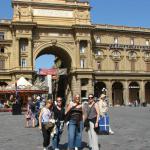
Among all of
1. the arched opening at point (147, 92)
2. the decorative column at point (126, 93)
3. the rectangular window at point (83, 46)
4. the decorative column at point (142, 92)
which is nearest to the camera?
the rectangular window at point (83, 46)

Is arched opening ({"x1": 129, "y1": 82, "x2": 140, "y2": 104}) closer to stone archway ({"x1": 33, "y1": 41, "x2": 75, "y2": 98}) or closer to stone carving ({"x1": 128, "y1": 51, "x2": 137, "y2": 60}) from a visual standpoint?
stone carving ({"x1": 128, "y1": 51, "x2": 137, "y2": 60})

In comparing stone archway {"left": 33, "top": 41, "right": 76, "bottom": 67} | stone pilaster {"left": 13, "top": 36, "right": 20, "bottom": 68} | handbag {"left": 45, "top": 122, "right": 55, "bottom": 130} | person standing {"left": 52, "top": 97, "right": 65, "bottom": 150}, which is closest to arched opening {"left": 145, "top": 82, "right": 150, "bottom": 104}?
stone archway {"left": 33, "top": 41, "right": 76, "bottom": 67}

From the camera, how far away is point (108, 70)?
79.2 metres

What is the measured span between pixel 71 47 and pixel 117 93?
15.1m

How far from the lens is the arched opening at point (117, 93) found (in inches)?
3179

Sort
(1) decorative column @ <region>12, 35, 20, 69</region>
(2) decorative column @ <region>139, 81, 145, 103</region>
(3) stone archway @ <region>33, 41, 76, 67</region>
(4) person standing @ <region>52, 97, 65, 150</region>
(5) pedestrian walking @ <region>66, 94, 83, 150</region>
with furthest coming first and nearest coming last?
(2) decorative column @ <region>139, 81, 145, 103</region> < (3) stone archway @ <region>33, 41, 76, 67</region> < (1) decorative column @ <region>12, 35, 20, 69</region> < (4) person standing @ <region>52, 97, 65, 150</region> < (5) pedestrian walking @ <region>66, 94, 83, 150</region>

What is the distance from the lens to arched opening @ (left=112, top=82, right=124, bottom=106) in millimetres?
80750

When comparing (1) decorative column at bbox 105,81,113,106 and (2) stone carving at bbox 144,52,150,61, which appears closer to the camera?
(1) decorative column at bbox 105,81,113,106

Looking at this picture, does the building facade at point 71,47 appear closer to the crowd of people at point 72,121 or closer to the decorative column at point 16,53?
the decorative column at point 16,53

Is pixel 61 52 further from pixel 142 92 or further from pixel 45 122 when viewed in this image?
pixel 45 122

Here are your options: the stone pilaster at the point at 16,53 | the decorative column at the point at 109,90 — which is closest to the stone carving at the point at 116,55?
the decorative column at the point at 109,90

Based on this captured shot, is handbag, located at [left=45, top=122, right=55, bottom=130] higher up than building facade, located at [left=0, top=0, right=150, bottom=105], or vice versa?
building facade, located at [left=0, top=0, right=150, bottom=105]

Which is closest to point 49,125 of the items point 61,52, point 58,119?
point 58,119

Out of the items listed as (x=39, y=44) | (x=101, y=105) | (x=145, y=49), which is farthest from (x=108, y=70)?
(x=101, y=105)
